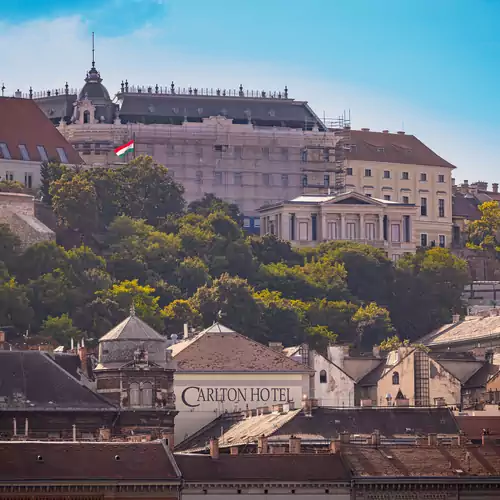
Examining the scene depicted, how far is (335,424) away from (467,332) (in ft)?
161

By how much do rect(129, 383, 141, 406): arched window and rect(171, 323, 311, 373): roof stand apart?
11849 mm

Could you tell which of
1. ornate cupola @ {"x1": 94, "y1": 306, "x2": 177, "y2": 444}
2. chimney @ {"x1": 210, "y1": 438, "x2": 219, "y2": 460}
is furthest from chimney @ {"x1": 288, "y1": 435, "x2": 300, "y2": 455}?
ornate cupola @ {"x1": 94, "y1": 306, "x2": 177, "y2": 444}

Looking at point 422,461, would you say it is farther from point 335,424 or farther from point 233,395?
point 233,395

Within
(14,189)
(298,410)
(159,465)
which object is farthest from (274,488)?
(14,189)

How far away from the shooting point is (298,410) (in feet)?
401

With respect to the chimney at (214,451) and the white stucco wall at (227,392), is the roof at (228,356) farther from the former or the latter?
the chimney at (214,451)

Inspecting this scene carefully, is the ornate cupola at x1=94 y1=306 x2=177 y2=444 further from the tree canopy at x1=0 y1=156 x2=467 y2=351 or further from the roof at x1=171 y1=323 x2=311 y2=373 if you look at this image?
the tree canopy at x1=0 y1=156 x2=467 y2=351

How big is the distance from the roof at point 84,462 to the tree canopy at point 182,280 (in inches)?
2388

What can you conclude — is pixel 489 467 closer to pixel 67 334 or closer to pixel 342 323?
pixel 67 334

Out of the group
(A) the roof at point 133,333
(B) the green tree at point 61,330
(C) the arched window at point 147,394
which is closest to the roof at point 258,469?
(C) the arched window at point 147,394

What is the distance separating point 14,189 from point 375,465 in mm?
88088

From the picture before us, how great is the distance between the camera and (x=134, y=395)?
123125 mm

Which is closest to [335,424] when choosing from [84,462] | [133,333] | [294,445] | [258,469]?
[294,445]

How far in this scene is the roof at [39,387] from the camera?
119 meters
